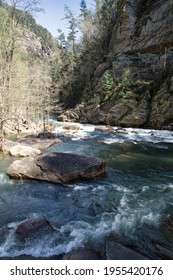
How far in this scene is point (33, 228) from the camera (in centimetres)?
622

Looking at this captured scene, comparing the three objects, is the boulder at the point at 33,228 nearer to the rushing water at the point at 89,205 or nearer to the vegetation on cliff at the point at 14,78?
the rushing water at the point at 89,205

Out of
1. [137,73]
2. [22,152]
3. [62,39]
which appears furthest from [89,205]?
[62,39]

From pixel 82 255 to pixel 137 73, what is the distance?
2785 centimetres

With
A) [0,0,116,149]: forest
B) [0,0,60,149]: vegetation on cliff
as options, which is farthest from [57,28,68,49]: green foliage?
[0,0,60,149]: vegetation on cliff

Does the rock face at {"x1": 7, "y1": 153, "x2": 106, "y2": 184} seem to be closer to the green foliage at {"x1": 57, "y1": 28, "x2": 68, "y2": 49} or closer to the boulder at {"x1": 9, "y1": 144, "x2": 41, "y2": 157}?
the boulder at {"x1": 9, "y1": 144, "x2": 41, "y2": 157}

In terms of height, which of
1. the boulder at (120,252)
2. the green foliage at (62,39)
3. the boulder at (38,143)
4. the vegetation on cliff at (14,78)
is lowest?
the boulder at (120,252)

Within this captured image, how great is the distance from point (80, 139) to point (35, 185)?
33.0 feet

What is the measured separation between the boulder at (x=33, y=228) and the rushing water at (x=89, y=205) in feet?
0.59

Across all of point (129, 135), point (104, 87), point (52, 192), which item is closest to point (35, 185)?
point (52, 192)

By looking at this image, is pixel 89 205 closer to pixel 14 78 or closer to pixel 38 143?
pixel 38 143

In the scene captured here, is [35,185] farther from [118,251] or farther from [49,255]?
[118,251]

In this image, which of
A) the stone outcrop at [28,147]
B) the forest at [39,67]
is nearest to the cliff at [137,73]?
A: the forest at [39,67]

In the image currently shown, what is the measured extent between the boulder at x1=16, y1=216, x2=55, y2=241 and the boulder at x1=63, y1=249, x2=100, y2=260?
3.95 feet

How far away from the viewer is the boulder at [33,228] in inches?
237
